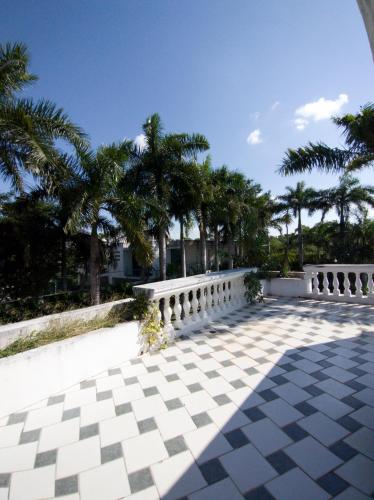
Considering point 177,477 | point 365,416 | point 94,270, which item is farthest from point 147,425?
point 94,270

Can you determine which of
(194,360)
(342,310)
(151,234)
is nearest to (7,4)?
(194,360)

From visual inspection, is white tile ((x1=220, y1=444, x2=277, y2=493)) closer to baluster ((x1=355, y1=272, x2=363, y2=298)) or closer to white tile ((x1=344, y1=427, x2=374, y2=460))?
white tile ((x1=344, y1=427, x2=374, y2=460))

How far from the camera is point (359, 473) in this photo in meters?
1.85

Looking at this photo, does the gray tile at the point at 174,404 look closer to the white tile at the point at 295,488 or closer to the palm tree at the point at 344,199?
the white tile at the point at 295,488

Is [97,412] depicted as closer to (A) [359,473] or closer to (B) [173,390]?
(B) [173,390]

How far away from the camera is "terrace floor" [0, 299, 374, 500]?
1831 mm

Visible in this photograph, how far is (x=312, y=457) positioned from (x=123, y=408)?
193 cm

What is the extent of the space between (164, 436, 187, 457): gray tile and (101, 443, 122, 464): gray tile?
1.40 feet

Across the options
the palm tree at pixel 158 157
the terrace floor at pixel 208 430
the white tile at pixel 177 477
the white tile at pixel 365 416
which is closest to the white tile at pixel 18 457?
the terrace floor at pixel 208 430

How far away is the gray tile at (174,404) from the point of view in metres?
2.73

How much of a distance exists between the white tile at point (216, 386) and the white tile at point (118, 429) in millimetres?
966

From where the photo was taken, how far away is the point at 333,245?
797 inches

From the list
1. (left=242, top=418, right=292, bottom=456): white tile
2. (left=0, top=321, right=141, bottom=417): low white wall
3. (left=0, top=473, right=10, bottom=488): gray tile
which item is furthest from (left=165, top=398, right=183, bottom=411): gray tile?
(left=0, top=473, right=10, bottom=488): gray tile

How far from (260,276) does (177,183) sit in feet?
19.8
